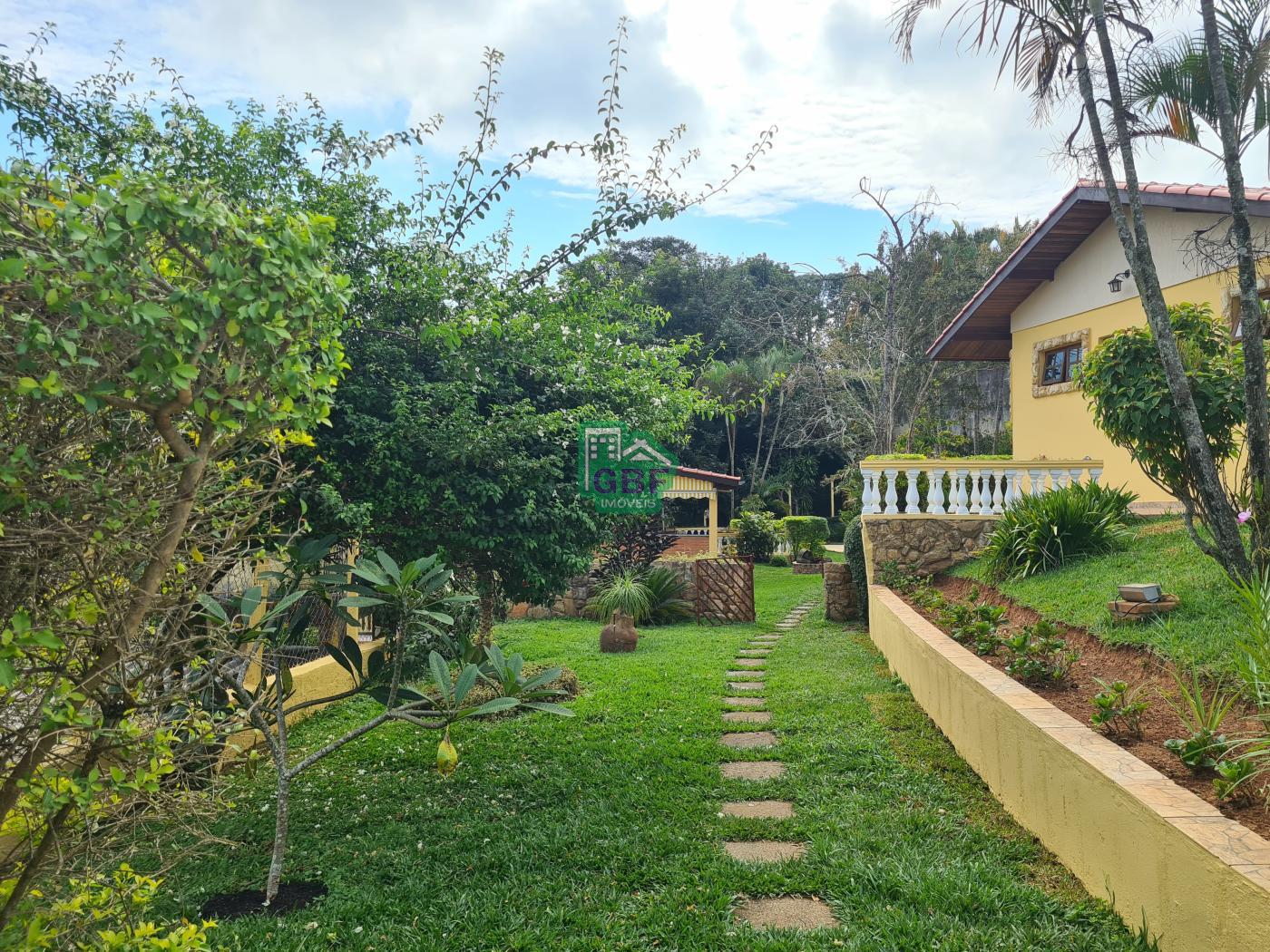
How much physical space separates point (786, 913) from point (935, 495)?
829 centimetres

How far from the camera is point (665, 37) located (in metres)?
6.99

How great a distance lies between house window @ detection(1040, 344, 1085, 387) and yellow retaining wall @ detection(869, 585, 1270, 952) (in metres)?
10.1

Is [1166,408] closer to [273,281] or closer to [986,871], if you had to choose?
[986,871]

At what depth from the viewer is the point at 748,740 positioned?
603 cm

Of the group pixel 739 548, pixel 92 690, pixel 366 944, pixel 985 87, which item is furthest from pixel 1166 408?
pixel 739 548

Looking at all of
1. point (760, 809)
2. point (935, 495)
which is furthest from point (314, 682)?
point (935, 495)

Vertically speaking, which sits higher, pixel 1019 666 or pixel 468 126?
pixel 468 126

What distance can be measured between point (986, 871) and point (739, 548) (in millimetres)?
18987

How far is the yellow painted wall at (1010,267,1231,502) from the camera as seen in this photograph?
1065 cm

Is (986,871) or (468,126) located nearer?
(986,871)

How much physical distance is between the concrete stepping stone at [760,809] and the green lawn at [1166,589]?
2.39 meters

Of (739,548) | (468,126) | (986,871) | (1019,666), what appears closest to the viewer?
(986,871)

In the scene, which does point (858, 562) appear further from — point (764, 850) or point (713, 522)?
point (713, 522)

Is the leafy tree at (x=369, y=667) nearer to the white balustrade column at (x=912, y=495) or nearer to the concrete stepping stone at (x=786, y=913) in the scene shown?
the concrete stepping stone at (x=786, y=913)
